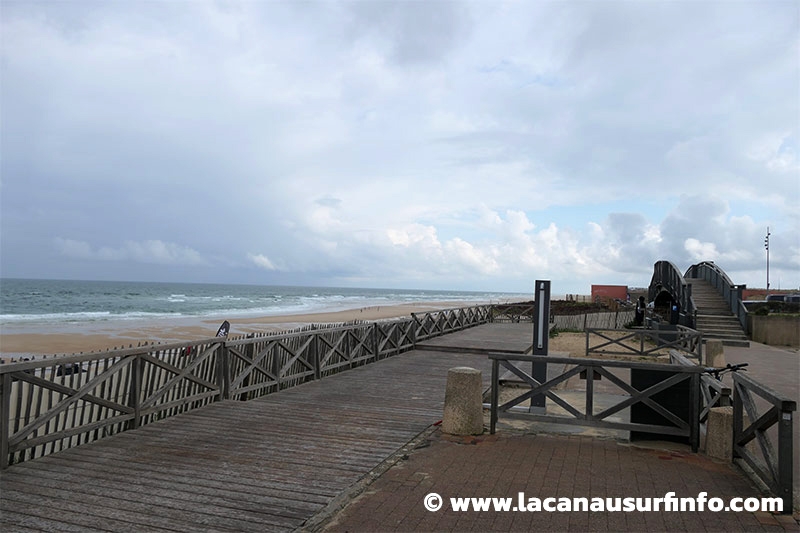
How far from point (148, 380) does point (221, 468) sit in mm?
2579

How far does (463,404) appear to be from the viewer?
22.1 feet

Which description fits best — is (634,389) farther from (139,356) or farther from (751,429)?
(139,356)

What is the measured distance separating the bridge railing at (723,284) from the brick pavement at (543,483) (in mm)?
20750

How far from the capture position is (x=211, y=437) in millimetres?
6355

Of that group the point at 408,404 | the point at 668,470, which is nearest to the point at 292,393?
the point at 408,404

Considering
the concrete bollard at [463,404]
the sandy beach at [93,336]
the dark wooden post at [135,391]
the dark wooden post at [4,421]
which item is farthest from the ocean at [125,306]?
the concrete bollard at [463,404]

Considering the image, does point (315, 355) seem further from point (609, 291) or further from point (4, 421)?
point (609, 291)

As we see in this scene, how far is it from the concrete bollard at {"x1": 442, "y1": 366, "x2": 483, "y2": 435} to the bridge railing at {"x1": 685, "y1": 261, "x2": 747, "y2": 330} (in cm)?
2097

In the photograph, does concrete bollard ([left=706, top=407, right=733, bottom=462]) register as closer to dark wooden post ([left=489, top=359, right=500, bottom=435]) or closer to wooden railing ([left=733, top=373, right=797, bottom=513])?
wooden railing ([left=733, top=373, right=797, bottom=513])

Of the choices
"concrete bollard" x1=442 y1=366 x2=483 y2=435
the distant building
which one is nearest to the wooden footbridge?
"concrete bollard" x1=442 y1=366 x2=483 y2=435

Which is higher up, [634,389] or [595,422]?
[634,389]

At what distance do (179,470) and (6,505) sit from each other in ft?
4.39

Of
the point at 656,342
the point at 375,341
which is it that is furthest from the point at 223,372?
the point at 656,342

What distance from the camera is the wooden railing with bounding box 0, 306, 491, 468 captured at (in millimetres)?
5603
